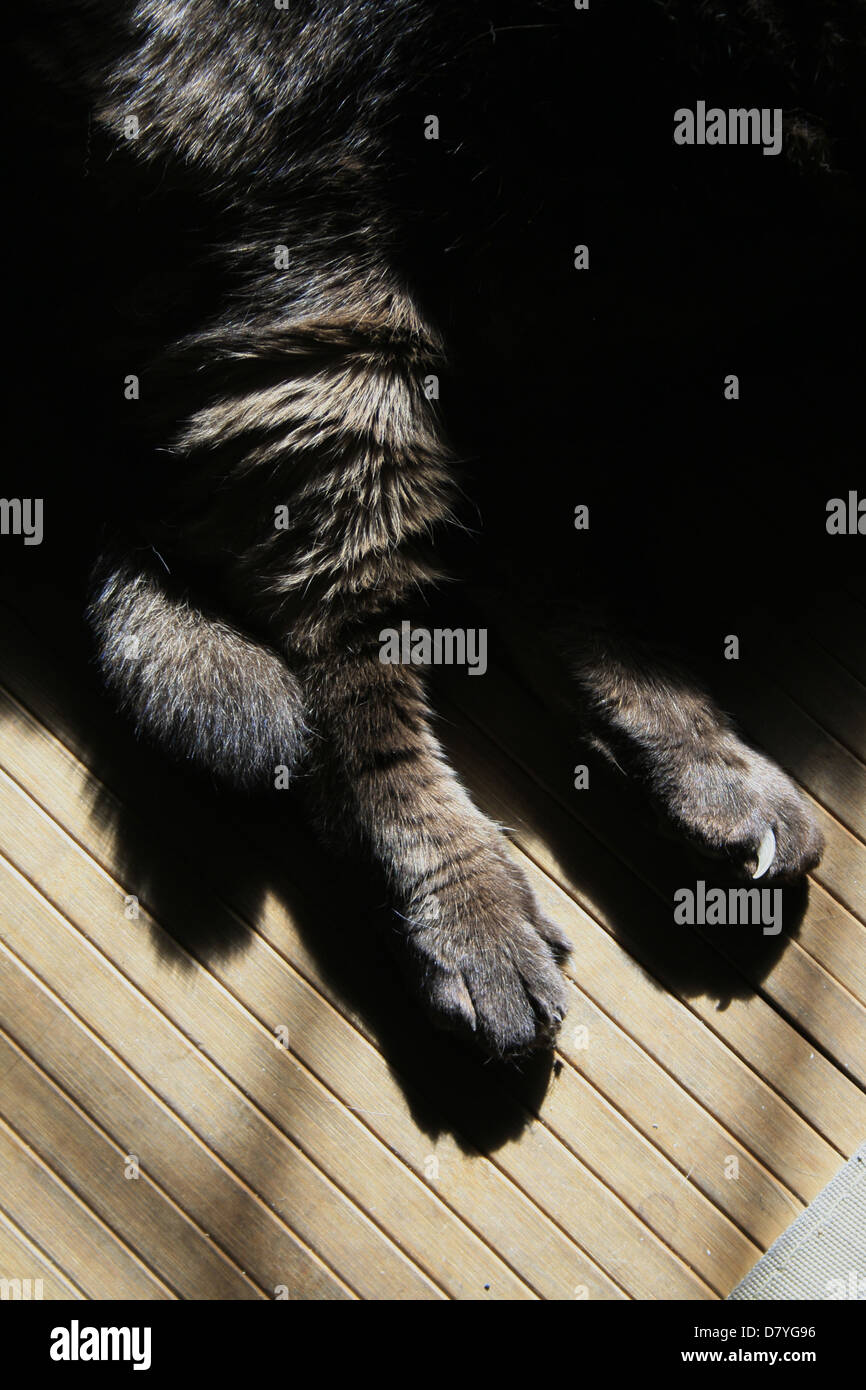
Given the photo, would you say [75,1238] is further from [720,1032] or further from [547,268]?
[547,268]

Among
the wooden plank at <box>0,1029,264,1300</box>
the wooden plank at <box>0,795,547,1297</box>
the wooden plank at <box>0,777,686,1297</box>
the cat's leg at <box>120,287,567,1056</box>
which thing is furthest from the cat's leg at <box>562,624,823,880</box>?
the wooden plank at <box>0,1029,264,1300</box>

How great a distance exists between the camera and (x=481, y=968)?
4.48ft

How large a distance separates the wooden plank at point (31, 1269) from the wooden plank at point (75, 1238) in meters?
0.01

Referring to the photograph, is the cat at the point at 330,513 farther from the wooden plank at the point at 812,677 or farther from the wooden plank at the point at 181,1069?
the wooden plank at the point at 181,1069

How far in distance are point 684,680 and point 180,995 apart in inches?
38.0

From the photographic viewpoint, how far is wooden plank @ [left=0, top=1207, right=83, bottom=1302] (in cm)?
139

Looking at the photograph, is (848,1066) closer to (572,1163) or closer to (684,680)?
(572,1163)

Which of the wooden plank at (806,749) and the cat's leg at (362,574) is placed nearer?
the cat's leg at (362,574)

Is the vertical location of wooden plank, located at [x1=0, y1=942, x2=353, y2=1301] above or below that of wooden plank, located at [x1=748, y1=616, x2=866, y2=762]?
below

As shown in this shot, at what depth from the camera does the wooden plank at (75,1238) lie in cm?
141

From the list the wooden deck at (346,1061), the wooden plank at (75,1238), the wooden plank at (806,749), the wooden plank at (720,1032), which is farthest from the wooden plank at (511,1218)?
the wooden plank at (806,749)

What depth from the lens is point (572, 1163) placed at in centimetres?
146

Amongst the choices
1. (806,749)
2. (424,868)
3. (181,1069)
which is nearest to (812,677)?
(806,749)

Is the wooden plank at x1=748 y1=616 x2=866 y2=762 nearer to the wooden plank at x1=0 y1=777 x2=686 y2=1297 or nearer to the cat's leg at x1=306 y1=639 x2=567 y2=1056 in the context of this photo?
the cat's leg at x1=306 y1=639 x2=567 y2=1056
